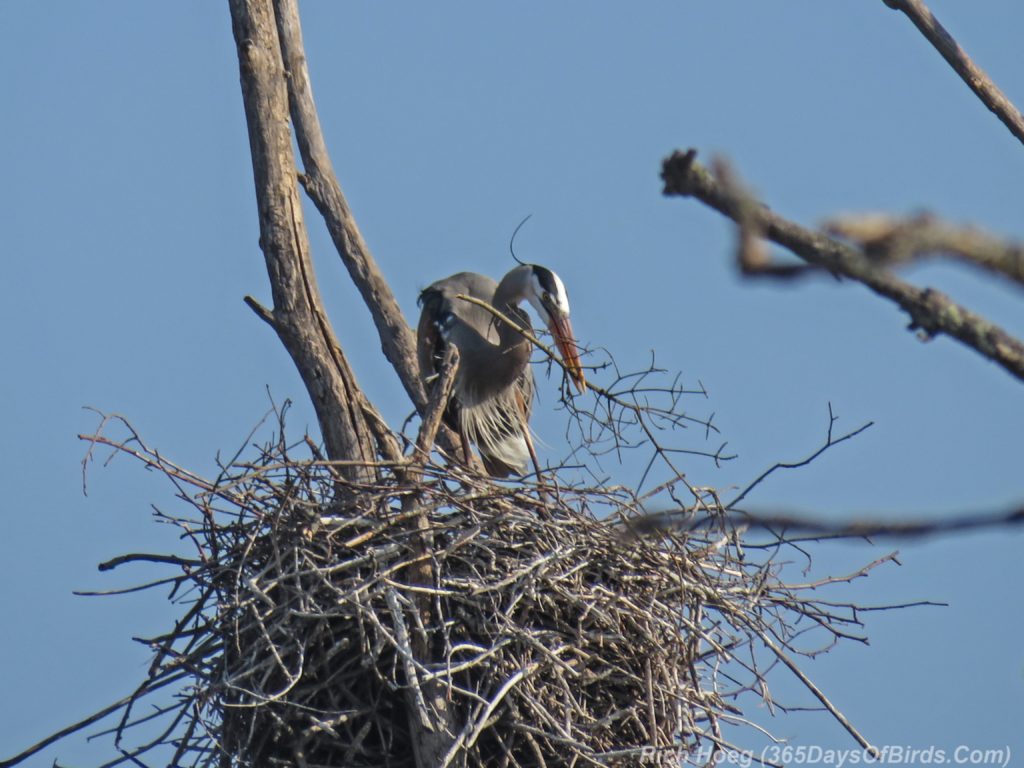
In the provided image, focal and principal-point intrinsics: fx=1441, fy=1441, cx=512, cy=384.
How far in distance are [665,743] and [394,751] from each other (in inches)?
34.2

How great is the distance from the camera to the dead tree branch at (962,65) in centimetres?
425

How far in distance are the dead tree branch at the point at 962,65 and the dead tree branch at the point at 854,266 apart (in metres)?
2.72

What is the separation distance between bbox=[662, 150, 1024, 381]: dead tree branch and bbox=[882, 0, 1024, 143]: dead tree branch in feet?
8.91

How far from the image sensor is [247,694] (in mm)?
4445

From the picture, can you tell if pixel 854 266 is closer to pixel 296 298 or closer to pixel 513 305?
pixel 296 298

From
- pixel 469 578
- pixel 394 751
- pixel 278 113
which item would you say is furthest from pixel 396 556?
pixel 278 113

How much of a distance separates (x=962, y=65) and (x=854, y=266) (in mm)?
3107

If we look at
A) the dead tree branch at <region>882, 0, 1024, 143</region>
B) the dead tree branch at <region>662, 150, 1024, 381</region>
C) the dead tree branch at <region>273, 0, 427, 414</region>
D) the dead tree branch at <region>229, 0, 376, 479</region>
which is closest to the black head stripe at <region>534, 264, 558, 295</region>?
the dead tree branch at <region>273, 0, 427, 414</region>

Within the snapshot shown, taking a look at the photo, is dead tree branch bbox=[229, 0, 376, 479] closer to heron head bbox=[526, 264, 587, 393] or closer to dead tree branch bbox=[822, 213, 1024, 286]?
heron head bbox=[526, 264, 587, 393]

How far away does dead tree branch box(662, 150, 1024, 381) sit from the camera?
1613mm

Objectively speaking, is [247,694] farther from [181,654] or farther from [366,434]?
[366,434]

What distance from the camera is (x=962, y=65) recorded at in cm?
445

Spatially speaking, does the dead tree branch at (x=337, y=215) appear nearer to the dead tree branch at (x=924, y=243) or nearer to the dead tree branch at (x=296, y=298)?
the dead tree branch at (x=296, y=298)

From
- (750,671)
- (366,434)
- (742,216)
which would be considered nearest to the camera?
(742,216)
